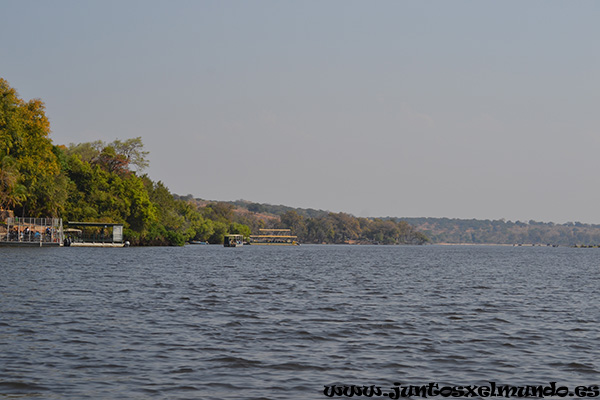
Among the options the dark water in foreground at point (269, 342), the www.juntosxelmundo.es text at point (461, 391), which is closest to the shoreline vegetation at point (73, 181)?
the dark water in foreground at point (269, 342)

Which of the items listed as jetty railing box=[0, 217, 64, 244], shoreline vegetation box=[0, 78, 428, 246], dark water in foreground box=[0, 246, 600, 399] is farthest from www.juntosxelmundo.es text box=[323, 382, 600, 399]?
jetty railing box=[0, 217, 64, 244]

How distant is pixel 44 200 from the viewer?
344 feet

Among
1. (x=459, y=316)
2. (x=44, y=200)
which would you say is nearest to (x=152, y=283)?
(x=459, y=316)

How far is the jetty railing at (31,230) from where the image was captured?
98938mm

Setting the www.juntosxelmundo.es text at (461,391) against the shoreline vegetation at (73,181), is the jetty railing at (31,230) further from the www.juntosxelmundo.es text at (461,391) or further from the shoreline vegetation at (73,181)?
the www.juntosxelmundo.es text at (461,391)

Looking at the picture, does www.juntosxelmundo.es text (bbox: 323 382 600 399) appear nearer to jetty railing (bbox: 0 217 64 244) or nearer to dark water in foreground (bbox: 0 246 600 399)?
dark water in foreground (bbox: 0 246 600 399)

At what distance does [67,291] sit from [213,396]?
22.3 m

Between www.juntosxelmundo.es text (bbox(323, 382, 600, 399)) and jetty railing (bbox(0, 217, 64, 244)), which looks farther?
jetty railing (bbox(0, 217, 64, 244))

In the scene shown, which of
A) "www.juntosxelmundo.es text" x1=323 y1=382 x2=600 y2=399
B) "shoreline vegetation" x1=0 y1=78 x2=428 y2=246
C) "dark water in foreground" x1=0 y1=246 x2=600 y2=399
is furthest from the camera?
"shoreline vegetation" x1=0 y1=78 x2=428 y2=246

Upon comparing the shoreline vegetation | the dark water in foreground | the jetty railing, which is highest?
the shoreline vegetation

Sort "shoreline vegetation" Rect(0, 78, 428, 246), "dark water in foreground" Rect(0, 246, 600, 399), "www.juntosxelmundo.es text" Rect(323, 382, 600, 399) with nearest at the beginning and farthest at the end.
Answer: "www.juntosxelmundo.es text" Rect(323, 382, 600, 399)
"dark water in foreground" Rect(0, 246, 600, 399)
"shoreline vegetation" Rect(0, 78, 428, 246)

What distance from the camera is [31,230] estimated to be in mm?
102625

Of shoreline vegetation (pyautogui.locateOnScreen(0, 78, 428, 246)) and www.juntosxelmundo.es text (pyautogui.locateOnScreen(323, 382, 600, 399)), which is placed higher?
shoreline vegetation (pyautogui.locateOnScreen(0, 78, 428, 246))

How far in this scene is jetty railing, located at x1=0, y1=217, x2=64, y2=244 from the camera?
325 feet
